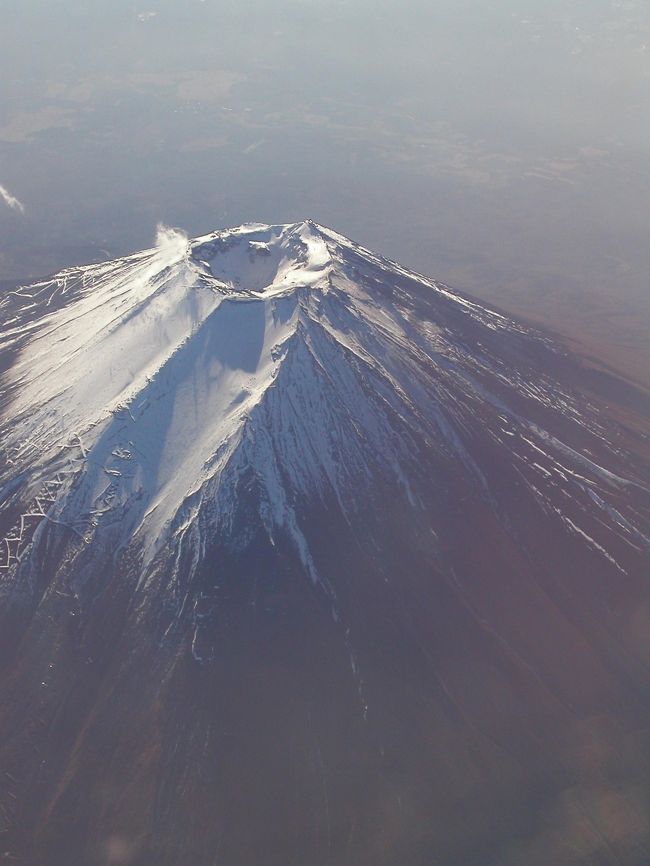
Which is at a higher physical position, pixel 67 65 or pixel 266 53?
pixel 266 53

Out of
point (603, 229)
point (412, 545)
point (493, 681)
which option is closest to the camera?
point (493, 681)

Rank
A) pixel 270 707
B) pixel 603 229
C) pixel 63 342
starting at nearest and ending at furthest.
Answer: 1. pixel 270 707
2. pixel 63 342
3. pixel 603 229

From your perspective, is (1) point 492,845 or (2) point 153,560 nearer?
(1) point 492,845

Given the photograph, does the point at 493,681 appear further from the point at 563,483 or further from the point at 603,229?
the point at 603,229

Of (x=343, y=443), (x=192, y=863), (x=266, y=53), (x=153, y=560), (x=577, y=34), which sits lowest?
(x=192, y=863)

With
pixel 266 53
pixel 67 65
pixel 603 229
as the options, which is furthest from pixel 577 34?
pixel 67 65

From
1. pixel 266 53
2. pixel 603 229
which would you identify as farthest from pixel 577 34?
pixel 603 229
